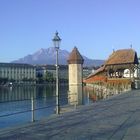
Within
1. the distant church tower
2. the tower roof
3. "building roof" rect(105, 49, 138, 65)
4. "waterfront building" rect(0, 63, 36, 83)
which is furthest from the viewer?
"waterfront building" rect(0, 63, 36, 83)

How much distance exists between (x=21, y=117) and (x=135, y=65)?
140 ft

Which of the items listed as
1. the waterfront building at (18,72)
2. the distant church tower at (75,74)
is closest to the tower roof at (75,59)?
the distant church tower at (75,74)

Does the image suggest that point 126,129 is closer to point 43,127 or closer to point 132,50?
point 43,127

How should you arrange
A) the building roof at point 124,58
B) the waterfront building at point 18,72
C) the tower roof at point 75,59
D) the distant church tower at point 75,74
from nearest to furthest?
the distant church tower at point 75,74
the tower roof at point 75,59
the building roof at point 124,58
the waterfront building at point 18,72

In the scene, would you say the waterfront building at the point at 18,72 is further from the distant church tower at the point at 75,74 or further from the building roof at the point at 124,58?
the distant church tower at the point at 75,74

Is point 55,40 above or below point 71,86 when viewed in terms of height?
above

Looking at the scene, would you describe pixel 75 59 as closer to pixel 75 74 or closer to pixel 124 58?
pixel 75 74

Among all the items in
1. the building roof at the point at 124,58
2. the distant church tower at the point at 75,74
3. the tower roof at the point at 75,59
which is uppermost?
the building roof at the point at 124,58

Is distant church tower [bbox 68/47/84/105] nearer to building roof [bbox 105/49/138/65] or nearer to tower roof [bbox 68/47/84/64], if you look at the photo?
tower roof [bbox 68/47/84/64]

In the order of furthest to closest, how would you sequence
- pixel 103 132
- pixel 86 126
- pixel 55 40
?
pixel 55 40, pixel 86 126, pixel 103 132

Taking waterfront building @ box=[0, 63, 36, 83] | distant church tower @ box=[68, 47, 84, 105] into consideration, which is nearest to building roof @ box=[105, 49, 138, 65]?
distant church tower @ box=[68, 47, 84, 105]

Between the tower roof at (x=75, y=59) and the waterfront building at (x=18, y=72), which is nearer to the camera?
the tower roof at (x=75, y=59)

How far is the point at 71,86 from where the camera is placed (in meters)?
35.1

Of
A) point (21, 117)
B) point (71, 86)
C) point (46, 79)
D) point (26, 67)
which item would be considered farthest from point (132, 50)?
point (26, 67)
